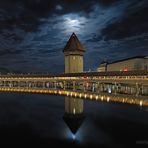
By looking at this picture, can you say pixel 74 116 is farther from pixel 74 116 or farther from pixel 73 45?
pixel 73 45

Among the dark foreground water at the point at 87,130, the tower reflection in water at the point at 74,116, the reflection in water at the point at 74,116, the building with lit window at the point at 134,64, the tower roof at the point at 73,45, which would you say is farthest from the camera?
the tower roof at the point at 73,45

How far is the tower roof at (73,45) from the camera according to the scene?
12849 centimetres

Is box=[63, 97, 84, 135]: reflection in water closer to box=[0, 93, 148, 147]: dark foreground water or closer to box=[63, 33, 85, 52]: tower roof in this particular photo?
box=[0, 93, 148, 147]: dark foreground water

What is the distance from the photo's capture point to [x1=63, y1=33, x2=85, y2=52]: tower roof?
128 meters

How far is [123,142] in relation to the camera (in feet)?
75.2

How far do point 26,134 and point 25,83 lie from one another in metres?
112

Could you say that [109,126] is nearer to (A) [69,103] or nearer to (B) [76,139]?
(B) [76,139]

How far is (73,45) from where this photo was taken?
426ft

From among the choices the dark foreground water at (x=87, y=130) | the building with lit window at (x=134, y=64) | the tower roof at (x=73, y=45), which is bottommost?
the dark foreground water at (x=87, y=130)

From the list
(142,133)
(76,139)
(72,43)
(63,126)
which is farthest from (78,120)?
(72,43)

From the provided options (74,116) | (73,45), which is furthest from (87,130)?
(73,45)

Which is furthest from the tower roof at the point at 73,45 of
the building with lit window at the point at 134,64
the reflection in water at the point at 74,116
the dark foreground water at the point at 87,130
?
the dark foreground water at the point at 87,130

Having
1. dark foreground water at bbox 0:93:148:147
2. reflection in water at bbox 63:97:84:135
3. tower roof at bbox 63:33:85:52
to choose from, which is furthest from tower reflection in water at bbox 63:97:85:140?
tower roof at bbox 63:33:85:52

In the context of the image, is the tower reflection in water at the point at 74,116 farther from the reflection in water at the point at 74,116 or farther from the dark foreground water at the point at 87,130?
the dark foreground water at the point at 87,130
